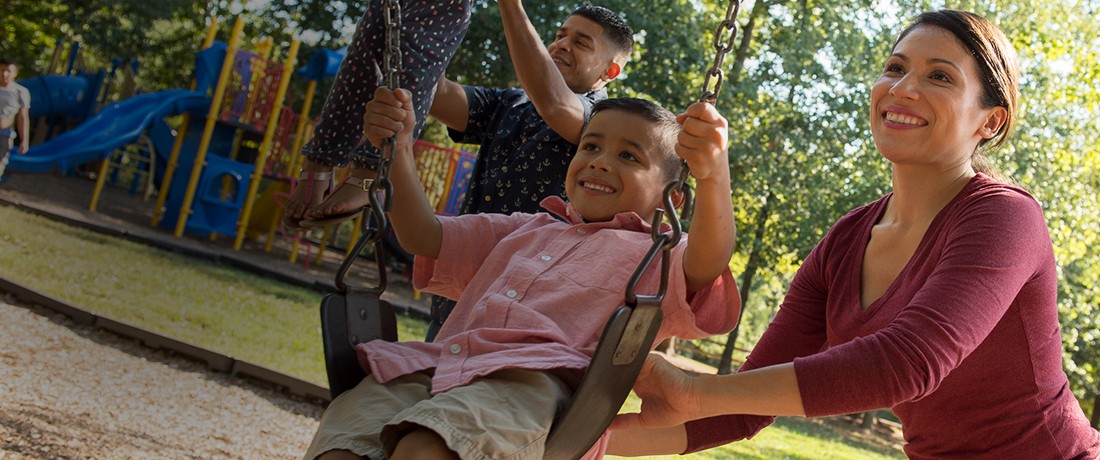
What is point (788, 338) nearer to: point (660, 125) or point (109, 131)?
point (660, 125)

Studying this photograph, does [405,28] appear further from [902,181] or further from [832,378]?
[832,378]

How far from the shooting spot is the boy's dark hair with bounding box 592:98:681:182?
7.79 feet

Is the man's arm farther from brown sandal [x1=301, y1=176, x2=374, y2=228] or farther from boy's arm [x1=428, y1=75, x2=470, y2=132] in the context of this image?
brown sandal [x1=301, y1=176, x2=374, y2=228]

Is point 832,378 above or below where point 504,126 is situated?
below

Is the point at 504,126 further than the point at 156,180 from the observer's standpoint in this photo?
No

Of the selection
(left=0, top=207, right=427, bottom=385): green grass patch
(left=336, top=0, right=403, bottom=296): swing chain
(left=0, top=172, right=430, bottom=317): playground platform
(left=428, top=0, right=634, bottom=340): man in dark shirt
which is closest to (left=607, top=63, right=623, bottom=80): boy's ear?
(left=428, top=0, right=634, bottom=340): man in dark shirt

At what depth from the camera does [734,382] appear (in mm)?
1853

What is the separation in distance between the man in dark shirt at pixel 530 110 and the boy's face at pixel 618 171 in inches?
17.2

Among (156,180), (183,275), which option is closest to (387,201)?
(183,275)

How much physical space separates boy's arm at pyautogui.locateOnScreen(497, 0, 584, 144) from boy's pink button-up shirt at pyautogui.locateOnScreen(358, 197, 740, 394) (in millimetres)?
456

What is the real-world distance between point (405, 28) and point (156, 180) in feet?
48.4

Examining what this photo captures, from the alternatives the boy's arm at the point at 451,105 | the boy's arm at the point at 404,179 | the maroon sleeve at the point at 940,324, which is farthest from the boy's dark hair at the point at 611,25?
the maroon sleeve at the point at 940,324

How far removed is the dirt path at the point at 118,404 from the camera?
4.02 m

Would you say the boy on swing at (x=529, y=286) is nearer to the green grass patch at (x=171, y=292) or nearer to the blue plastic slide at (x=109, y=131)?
the green grass patch at (x=171, y=292)
